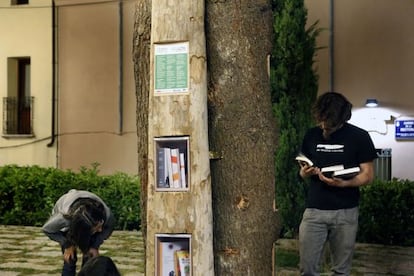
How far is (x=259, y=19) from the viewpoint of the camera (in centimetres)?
350

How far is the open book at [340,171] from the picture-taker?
504 cm

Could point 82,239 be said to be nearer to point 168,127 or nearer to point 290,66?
point 168,127

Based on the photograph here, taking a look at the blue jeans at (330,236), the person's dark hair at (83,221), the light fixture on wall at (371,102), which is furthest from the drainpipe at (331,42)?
the person's dark hair at (83,221)

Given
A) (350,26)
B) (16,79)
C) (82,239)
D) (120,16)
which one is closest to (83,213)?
(82,239)

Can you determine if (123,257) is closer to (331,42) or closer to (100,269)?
(100,269)

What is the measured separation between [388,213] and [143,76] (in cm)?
693

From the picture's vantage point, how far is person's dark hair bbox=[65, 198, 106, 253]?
4.99 m

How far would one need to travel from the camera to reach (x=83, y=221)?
499 cm

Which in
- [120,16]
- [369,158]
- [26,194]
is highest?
[120,16]

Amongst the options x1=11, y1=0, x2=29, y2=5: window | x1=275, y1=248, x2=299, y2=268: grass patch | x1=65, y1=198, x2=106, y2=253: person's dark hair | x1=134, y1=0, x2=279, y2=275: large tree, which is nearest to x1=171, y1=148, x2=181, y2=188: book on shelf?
x1=134, y1=0, x2=279, y2=275: large tree

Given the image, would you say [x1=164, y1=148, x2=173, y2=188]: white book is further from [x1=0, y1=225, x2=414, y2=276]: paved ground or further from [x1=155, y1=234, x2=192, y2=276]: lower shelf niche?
[x1=0, y1=225, x2=414, y2=276]: paved ground

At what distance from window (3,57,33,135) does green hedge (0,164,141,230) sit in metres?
4.04

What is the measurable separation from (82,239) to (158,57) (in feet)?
6.62

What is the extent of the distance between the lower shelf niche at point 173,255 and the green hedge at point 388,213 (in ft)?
22.2
